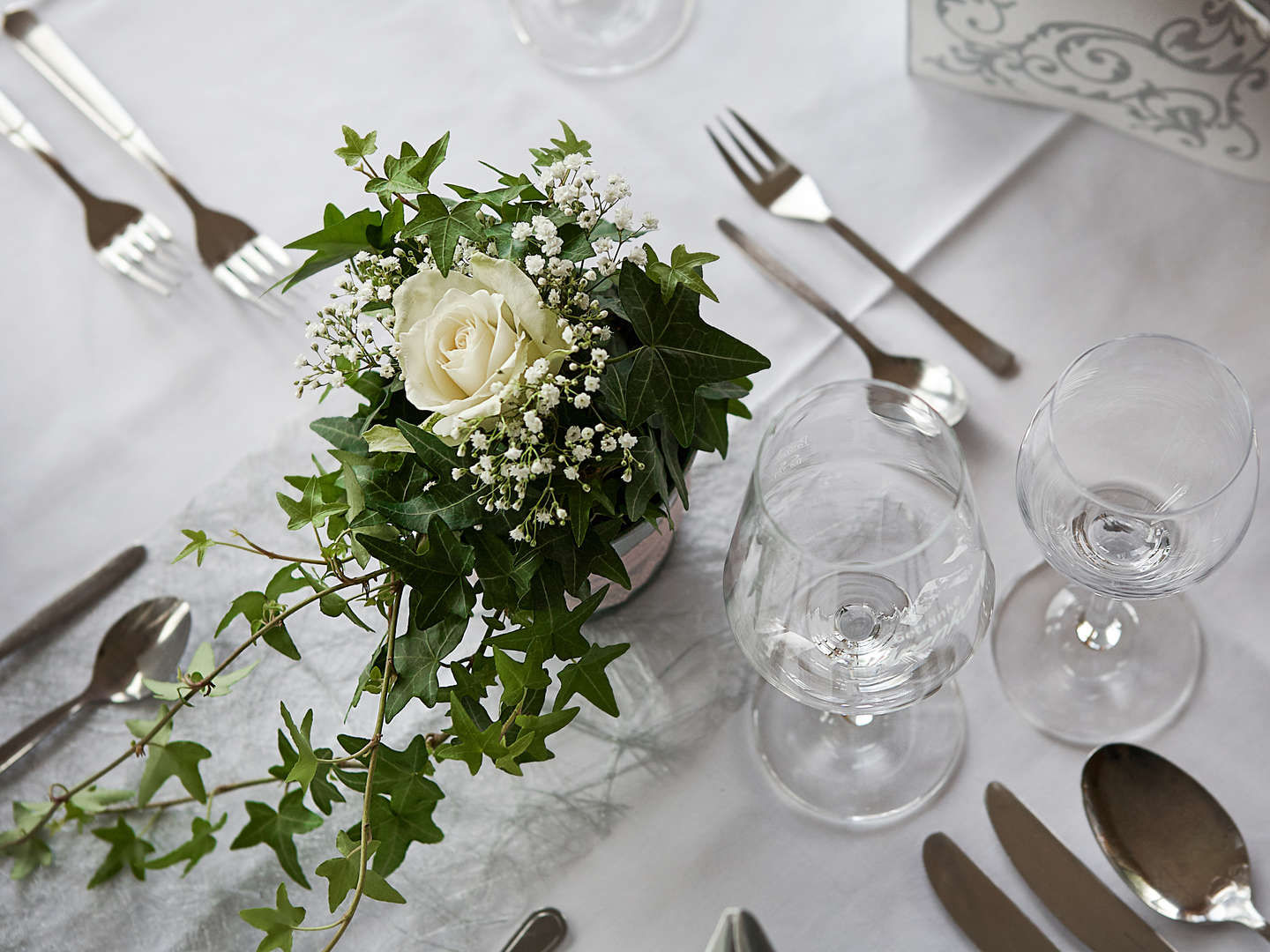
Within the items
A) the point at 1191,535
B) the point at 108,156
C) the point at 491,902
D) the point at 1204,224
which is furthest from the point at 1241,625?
the point at 108,156

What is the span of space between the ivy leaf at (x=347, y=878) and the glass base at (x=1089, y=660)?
416 millimetres

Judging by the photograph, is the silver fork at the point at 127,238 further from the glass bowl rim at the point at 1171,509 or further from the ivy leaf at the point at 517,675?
the glass bowl rim at the point at 1171,509

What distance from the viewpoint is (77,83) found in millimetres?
972

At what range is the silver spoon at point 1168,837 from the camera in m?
0.64

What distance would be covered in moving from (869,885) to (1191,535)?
0.29 metres

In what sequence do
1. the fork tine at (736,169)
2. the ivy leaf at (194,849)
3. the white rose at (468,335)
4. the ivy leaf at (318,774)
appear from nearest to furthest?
1. the white rose at (468,335)
2. the ivy leaf at (318,774)
3. the ivy leaf at (194,849)
4. the fork tine at (736,169)

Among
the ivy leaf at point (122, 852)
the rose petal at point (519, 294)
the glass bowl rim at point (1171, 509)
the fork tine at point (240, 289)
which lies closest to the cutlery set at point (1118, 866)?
the glass bowl rim at point (1171, 509)

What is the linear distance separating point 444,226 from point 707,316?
1.08 ft

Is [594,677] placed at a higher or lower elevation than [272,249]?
lower

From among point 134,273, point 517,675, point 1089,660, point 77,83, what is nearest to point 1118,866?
point 1089,660

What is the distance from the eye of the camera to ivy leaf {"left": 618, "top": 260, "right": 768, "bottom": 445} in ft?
1.80

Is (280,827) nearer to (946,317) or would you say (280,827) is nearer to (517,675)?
(517,675)

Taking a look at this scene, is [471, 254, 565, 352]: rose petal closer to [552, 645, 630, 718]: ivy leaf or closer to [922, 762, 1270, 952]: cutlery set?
[552, 645, 630, 718]: ivy leaf

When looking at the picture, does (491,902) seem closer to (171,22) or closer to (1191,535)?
(1191,535)
